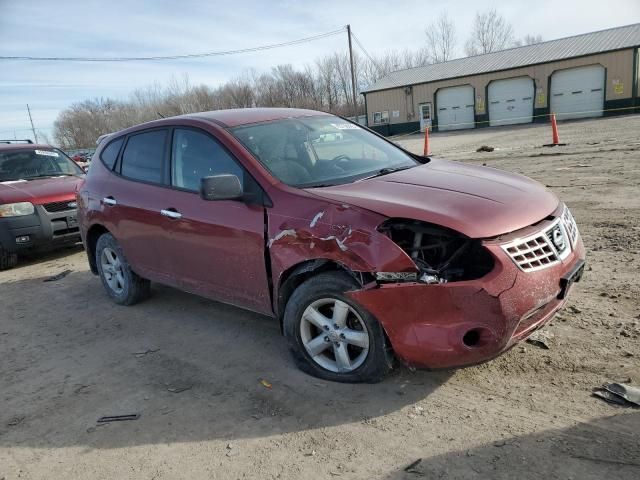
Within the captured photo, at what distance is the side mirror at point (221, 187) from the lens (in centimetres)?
349

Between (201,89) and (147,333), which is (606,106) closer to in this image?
(147,333)

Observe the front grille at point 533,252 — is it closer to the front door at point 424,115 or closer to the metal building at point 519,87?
the metal building at point 519,87

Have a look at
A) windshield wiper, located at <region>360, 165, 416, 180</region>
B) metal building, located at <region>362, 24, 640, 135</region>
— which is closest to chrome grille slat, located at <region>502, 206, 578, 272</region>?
windshield wiper, located at <region>360, 165, 416, 180</region>

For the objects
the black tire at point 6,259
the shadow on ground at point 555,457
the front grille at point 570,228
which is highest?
the front grille at point 570,228

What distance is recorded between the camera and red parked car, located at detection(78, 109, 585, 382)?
9.31ft

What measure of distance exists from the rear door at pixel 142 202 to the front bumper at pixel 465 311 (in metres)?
2.23

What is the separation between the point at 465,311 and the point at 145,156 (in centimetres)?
338

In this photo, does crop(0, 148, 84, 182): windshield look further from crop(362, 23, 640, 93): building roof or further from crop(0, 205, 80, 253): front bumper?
crop(362, 23, 640, 93): building roof

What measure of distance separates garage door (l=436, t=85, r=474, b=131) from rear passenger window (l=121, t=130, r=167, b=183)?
34.9 meters

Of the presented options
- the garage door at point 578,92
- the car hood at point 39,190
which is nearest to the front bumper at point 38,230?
the car hood at point 39,190

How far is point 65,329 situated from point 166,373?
1731mm

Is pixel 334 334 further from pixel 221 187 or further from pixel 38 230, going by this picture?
pixel 38 230

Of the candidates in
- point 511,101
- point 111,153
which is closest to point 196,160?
point 111,153

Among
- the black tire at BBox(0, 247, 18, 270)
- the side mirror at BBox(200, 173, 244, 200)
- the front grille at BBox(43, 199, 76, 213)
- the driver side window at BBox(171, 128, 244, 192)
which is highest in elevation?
the driver side window at BBox(171, 128, 244, 192)
